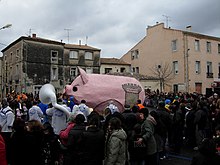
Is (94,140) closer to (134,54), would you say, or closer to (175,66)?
(175,66)

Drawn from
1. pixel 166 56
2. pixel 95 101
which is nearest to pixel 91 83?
pixel 95 101

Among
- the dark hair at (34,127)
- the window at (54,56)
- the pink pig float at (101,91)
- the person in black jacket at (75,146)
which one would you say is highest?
the window at (54,56)

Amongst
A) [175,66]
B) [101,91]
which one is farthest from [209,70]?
[101,91]

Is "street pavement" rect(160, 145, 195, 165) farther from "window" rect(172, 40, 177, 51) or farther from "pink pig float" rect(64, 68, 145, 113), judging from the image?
"window" rect(172, 40, 177, 51)

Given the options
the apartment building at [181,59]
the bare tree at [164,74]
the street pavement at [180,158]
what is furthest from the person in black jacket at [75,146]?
the bare tree at [164,74]

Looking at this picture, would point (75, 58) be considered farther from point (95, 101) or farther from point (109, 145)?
point (109, 145)

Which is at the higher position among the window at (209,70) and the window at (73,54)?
the window at (73,54)

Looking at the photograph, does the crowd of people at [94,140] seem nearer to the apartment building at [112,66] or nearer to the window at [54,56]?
the window at [54,56]

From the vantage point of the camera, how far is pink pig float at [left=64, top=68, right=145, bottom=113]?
982cm

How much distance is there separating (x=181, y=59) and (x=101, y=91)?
22.2 m

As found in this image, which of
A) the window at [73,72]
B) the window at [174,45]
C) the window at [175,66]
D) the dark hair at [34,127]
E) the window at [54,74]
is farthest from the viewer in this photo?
the window at [73,72]

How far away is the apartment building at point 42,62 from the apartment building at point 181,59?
7965 mm

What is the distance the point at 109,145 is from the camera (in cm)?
459

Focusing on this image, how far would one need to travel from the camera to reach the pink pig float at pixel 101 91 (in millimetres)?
9820
